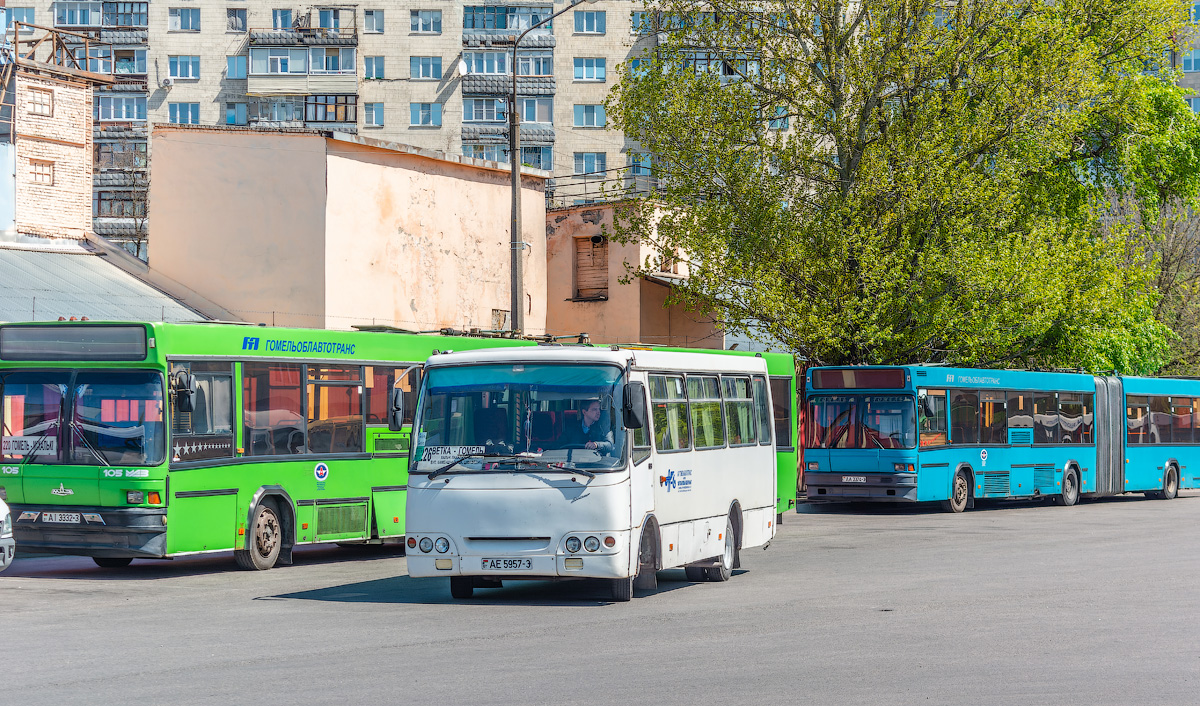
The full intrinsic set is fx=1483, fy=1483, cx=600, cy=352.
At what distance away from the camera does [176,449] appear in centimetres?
1611

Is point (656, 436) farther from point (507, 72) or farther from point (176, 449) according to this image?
point (507, 72)

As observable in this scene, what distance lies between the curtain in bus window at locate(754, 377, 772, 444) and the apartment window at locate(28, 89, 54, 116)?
20.5 metres

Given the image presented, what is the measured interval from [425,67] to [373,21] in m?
3.36

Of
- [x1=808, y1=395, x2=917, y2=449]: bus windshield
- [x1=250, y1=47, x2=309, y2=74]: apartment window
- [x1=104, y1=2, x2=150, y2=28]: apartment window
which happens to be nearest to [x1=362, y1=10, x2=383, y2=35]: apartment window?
[x1=250, y1=47, x2=309, y2=74]: apartment window

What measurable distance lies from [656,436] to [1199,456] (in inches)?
1155

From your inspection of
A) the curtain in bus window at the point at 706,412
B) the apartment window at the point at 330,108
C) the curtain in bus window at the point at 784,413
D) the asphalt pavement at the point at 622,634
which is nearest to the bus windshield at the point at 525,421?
the asphalt pavement at the point at 622,634

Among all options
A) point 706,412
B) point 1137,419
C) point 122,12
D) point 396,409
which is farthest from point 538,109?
point 396,409

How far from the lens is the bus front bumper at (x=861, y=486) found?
2850 centimetres

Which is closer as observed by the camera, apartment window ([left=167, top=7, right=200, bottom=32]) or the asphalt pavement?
the asphalt pavement

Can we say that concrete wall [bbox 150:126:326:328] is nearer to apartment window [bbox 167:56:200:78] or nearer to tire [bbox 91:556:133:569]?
tire [bbox 91:556:133:569]

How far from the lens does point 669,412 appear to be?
14.7 metres

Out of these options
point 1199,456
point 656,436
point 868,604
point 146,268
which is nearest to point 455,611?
point 656,436

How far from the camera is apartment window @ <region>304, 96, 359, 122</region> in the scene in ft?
227

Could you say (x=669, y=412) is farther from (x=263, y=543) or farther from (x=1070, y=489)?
(x=1070, y=489)
